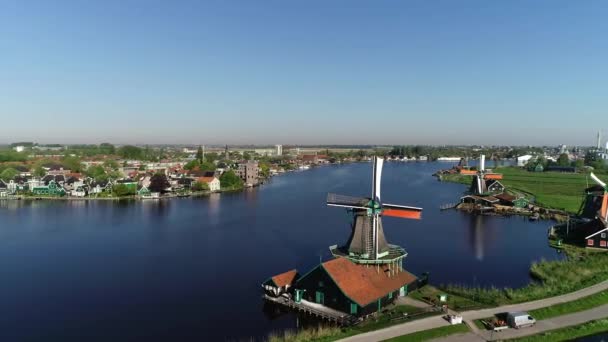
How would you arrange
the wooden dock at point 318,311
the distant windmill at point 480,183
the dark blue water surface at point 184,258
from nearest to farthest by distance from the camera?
1. the wooden dock at point 318,311
2. the dark blue water surface at point 184,258
3. the distant windmill at point 480,183

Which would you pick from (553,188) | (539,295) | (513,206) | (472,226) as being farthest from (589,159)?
(539,295)

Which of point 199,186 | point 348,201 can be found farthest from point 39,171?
point 348,201

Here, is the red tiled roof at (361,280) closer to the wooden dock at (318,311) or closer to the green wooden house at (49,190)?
the wooden dock at (318,311)

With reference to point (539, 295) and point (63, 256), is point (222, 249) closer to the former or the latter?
point (63, 256)

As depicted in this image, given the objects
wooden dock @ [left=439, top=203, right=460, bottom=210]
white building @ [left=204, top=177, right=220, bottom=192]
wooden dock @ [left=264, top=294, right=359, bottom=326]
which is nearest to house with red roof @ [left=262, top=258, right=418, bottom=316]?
wooden dock @ [left=264, top=294, right=359, bottom=326]

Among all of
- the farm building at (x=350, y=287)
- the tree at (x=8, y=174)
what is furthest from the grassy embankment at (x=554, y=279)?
the tree at (x=8, y=174)

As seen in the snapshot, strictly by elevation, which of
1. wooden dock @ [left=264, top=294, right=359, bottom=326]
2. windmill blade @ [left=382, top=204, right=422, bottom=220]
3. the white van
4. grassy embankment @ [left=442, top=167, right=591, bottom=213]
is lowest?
wooden dock @ [left=264, top=294, right=359, bottom=326]

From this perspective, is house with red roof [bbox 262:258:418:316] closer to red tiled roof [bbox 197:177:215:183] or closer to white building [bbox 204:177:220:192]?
white building [bbox 204:177:220:192]
